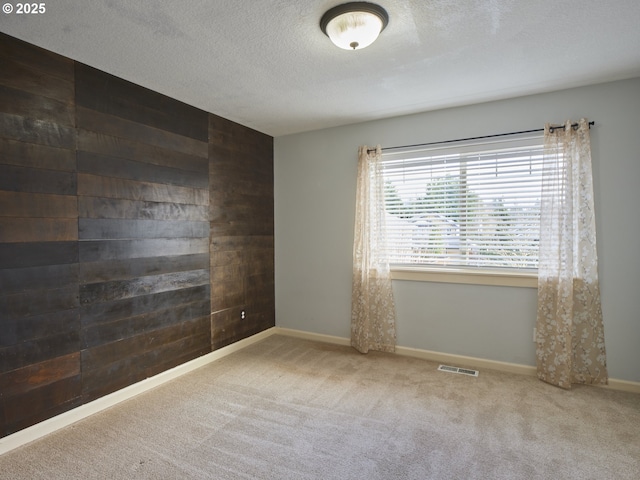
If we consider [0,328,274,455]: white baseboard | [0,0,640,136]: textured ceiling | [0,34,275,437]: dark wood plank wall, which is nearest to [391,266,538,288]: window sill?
[0,0,640,136]: textured ceiling

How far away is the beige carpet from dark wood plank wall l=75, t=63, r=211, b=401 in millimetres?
364

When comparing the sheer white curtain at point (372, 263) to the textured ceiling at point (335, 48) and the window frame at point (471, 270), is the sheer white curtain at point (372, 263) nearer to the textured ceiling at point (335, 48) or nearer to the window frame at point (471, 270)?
the window frame at point (471, 270)

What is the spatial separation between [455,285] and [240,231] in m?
2.36

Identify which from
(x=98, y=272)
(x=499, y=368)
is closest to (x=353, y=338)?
(x=499, y=368)

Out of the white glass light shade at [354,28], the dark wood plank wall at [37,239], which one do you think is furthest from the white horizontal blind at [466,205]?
the dark wood plank wall at [37,239]

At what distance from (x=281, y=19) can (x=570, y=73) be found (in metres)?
2.26

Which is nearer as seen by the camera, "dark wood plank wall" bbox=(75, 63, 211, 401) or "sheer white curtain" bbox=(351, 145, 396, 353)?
"dark wood plank wall" bbox=(75, 63, 211, 401)

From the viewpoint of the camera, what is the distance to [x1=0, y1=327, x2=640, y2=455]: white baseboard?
214cm

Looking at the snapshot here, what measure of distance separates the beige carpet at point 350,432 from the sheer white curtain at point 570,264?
0.24 metres

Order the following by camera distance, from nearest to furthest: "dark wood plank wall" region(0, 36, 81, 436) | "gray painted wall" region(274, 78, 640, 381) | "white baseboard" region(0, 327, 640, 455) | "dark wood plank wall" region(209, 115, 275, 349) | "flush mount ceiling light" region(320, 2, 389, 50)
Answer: "flush mount ceiling light" region(320, 2, 389, 50), "dark wood plank wall" region(0, 36, 81, 436), "white baseboard" region(0, 327, 640, 455), "gray painted wall" region(274, 78, 640, 381), "dark wood plank wall" region(209, 115, 275, 349)

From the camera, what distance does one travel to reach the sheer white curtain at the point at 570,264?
2783 millimetres

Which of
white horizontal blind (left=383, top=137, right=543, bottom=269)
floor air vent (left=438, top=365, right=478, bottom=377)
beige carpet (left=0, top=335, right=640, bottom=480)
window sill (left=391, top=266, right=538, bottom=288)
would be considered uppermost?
white horizontal blind (left=383, top=137, right=543, bottom=269)

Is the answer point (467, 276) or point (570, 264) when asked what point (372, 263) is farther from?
point (570, 264)

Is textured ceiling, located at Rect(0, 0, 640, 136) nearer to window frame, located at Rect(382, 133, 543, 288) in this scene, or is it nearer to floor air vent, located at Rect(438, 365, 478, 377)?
window frame, located at Rect(382, 133, 543, 288)
